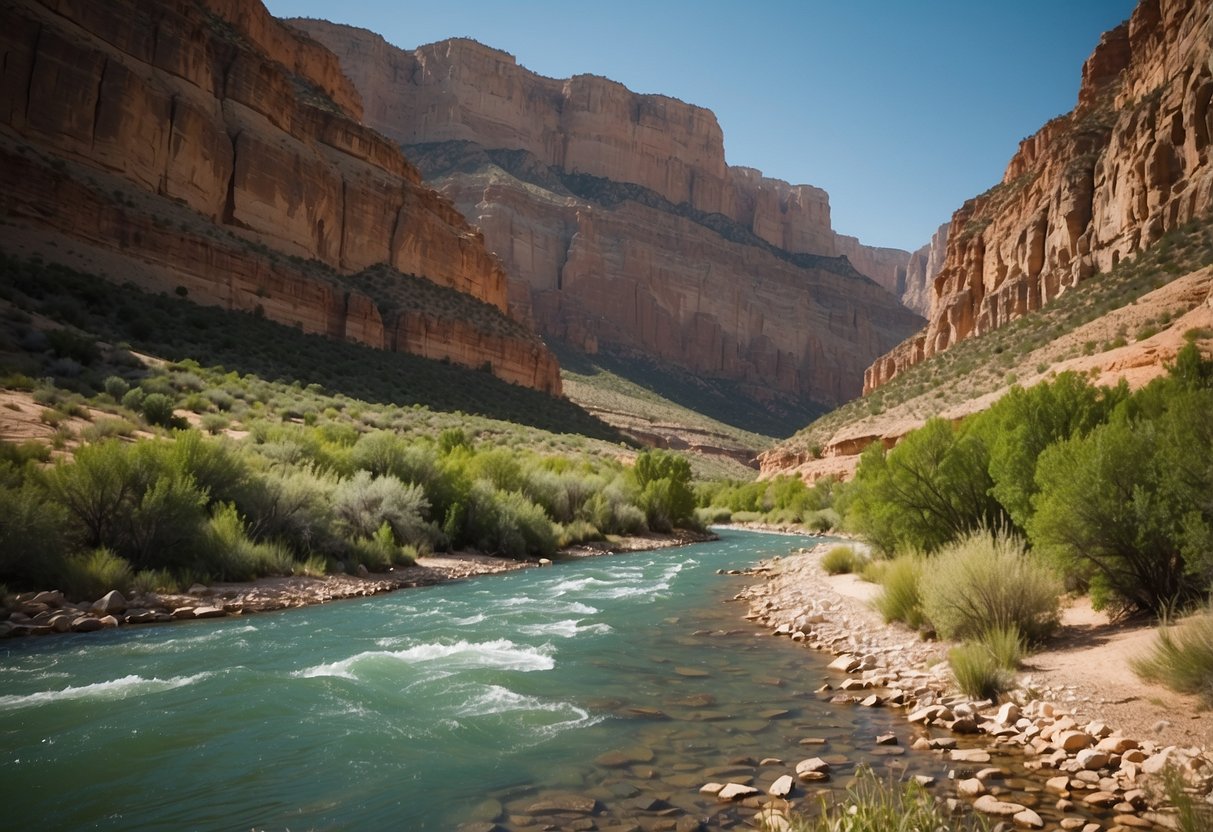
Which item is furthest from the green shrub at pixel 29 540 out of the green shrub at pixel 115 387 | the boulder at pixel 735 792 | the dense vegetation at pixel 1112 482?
the green shrub at pixel 115 387

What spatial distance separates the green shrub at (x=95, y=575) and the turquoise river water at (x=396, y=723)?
54.9 inches

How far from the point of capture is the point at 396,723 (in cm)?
668

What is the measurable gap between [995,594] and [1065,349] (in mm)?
31010

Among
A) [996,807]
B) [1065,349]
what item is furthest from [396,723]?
[1065,349]

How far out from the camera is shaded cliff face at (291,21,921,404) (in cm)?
11306

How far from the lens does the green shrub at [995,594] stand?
8.01 m

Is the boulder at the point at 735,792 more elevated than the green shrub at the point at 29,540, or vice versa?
the green shrub at the point at 29,540

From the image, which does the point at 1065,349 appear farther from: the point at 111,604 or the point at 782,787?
the point at 111,604

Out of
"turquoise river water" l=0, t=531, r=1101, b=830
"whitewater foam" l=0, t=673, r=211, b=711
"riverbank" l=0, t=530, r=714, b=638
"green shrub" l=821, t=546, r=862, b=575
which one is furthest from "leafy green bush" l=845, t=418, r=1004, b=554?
"whitewater foam" l=0, t=673, r=211, b=711

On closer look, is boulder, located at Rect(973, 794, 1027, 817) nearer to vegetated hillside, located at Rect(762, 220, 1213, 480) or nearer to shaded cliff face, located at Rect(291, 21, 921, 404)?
vegetated hillside, located at Rect(762, 220, 1213, 480)

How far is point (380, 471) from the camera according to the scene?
20.0 meters

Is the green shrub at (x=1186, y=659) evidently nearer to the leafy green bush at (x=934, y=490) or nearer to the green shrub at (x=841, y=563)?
the leafy green bush at (x=934, y=490)

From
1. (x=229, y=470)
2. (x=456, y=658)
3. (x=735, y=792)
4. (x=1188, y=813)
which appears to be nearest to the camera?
(x=1188, y=813)

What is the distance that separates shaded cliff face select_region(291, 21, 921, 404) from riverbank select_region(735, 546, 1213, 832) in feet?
305
